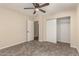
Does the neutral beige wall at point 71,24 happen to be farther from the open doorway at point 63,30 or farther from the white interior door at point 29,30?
the white interior door at point 29,30

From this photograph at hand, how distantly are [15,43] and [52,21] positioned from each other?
8.90 ft

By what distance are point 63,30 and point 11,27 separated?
326 centimetres

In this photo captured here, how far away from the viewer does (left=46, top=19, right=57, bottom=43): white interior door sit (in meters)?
5.56

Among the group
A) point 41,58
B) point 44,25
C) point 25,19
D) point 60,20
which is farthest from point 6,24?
point 41,58

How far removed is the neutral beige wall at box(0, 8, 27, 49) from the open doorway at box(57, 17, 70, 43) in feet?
7.89

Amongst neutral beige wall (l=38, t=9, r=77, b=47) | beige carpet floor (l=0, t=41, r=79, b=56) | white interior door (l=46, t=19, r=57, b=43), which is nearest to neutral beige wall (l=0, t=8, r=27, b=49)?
beige carpet floor (l=0, t=41, r=79, b=56)

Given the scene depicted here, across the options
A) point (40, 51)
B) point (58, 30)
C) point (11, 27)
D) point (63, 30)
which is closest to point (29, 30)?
point (11, 27)

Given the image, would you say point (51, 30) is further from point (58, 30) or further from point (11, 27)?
point (11, 27)

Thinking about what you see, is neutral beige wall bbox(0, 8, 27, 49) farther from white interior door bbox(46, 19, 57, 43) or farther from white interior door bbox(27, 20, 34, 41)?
white interior door bbox(46, 19, 57, 43)

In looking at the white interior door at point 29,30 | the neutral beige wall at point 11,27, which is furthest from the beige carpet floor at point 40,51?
the white interior door at point 29,30

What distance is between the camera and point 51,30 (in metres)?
5.79

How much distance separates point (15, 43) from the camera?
4.98m

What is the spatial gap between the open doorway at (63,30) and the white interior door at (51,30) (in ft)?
1.61

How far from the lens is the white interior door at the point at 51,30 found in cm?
556
